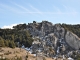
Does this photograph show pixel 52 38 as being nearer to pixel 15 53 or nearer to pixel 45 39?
pixel 45 39

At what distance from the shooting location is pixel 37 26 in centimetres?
11306

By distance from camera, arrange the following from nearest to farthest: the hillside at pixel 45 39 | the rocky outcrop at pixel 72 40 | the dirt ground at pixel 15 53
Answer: the dirt ground at pixel 15 53 < the hillside at pixel 45 39 < the rocky outcrop at pixel 72 40

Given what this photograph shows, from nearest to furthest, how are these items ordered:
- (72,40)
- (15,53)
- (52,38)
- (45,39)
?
(15,53) → (72,40) → (52,38) → (45,39)

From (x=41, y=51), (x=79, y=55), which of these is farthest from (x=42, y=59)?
(x=79, y=55)

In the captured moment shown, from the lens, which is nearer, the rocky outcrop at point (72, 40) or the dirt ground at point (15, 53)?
the dirt ground at point (15, 53)

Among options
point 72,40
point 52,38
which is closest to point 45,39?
point 52,38

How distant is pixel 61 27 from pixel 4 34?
3251cm

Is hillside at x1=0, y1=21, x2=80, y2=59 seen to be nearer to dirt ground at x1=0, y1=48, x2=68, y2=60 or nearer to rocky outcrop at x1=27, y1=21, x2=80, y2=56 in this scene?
rocky outcrop at x1=27, y1=21, x2=80, y2=56

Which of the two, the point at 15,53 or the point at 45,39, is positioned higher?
the point at 45,39

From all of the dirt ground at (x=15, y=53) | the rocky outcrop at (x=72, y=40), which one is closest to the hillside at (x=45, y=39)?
the rocky outcrop at (x=72, y=40)

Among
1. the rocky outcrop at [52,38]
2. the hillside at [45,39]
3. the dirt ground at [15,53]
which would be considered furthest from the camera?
the rocky outcrop at [52,38]

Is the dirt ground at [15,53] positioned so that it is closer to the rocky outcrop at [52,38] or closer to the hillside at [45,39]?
the hillside at [45,39]

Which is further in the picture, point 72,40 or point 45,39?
point 45,39

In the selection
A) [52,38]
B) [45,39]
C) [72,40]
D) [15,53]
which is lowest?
[15,53]
